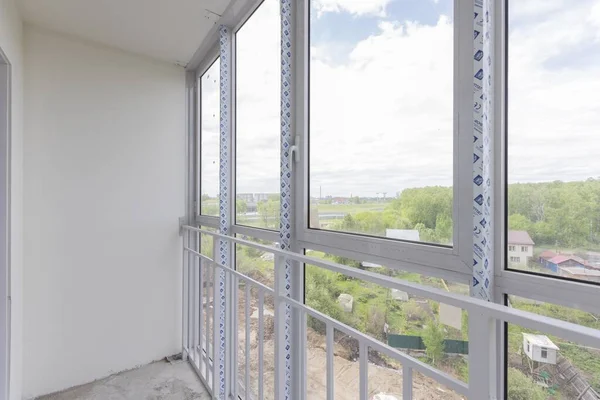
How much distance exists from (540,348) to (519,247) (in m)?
0.19

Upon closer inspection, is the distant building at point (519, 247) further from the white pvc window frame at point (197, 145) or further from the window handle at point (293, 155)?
the white pvc window frame at point (197, 145)

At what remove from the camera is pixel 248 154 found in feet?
6.22

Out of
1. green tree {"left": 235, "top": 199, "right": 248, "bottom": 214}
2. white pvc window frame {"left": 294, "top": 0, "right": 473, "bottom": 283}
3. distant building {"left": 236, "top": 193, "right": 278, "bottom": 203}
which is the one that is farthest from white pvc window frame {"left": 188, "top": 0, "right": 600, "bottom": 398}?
green tree {"left": 235, "top": 199, "right": 248, "bottom": 214}

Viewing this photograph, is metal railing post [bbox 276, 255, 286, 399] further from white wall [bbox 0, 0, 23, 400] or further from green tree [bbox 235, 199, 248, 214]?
white wall [bbox 0, 0, 23, 400]

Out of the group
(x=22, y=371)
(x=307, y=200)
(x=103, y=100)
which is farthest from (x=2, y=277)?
(x=307, y=200)

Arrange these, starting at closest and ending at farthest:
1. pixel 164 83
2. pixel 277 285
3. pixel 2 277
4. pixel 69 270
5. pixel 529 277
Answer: pixel 529 277 < pixel 277 285 < pixel 2 277 < pixel 69 270 < pixel 164 83

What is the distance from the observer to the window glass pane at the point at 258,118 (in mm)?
1632

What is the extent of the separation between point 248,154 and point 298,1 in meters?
0.80

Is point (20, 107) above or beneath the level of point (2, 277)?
above

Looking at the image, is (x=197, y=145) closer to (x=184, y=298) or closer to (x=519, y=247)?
(x=184, y=298)

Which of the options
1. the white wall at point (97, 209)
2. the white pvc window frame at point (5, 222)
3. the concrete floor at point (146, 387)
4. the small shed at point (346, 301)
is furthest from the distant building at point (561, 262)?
the white wall at point (97, 209)

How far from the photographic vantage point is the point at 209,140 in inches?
97.9

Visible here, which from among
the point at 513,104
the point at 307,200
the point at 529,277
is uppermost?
the point at 513,104

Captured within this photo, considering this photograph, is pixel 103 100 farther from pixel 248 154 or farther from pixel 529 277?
pixel 529 277
